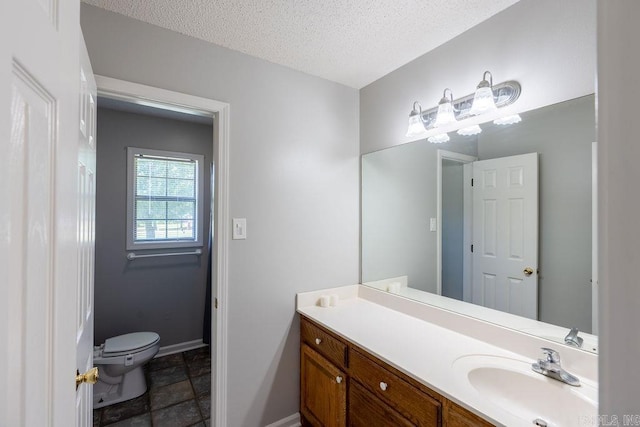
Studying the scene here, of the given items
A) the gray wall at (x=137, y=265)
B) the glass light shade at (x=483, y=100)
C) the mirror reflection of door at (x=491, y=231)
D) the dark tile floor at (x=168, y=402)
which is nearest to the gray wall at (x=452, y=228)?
the mirror reflection of door at (x=491, y=231)

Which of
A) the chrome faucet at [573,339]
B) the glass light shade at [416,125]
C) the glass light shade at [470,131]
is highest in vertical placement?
the glass light shade at [416,125]

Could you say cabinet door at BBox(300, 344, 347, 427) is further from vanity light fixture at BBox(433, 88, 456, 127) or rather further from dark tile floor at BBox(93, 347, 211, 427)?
vanity light fixture at BBox(433, 88, 456, 127)

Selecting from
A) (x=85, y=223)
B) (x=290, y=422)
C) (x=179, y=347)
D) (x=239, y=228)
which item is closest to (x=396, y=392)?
(x=290, y=422)

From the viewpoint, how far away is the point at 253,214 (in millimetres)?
1771

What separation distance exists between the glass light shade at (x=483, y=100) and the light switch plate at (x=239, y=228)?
1353 mm

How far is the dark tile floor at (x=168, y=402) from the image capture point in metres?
1.99

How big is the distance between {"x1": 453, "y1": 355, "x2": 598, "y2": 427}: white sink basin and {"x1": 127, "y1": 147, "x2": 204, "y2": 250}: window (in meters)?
2.69

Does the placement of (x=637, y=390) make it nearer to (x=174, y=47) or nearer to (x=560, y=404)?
(x=560, y=404)

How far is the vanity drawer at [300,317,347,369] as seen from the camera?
1.52 meters

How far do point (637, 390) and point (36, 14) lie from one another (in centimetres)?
87

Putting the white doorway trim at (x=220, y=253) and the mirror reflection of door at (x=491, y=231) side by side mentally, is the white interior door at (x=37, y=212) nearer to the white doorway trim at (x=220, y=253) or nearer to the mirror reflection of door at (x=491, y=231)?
the white doorway trim at (x=220, y=253)

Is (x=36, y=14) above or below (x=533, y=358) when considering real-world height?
above

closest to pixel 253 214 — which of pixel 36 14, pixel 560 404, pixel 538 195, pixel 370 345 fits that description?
pixel 370 345

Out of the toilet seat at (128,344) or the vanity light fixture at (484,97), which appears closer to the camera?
the vanity light fixture at (484,97)
